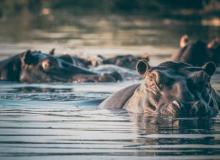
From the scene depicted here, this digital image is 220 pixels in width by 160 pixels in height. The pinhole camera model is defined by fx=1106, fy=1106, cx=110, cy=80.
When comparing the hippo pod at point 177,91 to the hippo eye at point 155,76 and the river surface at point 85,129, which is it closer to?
the hippo eye at point 155,76

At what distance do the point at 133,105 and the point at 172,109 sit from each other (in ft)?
3.27

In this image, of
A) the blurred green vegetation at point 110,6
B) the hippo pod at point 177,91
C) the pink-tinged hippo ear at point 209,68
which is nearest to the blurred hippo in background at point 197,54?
the hippo pod at point 177,91

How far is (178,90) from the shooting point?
11859 mm

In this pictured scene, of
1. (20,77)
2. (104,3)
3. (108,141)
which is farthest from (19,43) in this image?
(104,3)

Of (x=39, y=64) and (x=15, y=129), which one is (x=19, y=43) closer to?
(x=39, y=64)

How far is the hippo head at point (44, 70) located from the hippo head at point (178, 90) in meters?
6.30

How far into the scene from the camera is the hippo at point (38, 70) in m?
18.5

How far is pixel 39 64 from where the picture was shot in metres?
18.7

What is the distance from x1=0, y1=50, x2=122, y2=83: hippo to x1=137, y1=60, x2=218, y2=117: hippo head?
20.3 feet

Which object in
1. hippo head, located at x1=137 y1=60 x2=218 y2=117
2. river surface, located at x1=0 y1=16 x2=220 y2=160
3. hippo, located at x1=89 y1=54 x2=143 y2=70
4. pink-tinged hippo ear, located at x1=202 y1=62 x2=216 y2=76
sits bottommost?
river surface, located at x1=0 y1=16 x2=220 y2=160

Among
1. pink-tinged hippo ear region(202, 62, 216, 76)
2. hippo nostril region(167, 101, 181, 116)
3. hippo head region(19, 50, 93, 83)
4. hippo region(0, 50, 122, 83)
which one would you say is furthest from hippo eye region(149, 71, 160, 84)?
hippo head region(19, 50, 93, 83)

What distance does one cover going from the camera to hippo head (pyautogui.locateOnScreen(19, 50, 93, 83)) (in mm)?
18594

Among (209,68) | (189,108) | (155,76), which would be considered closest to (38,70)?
(155,76)

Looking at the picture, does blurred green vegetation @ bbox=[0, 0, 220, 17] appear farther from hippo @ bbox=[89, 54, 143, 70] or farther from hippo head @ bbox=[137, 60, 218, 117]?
hippo head @ bbox=[137, 60, 218, 117]
